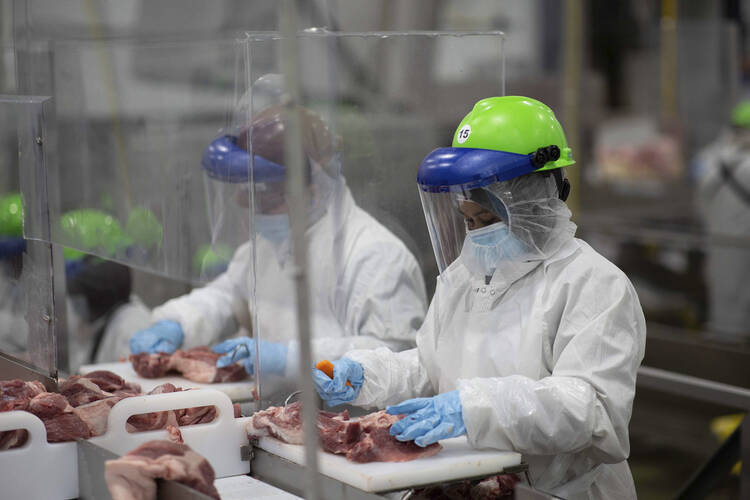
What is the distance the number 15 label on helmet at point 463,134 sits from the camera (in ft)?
7.65

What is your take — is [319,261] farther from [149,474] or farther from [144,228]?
[149,474]

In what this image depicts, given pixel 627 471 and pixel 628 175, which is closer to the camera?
pixel 627 471

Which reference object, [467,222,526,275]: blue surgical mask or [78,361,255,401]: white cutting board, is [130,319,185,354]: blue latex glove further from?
[467,222,526,275]: blue surgical mask

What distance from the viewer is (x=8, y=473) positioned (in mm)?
2080

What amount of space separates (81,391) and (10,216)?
4.85ft

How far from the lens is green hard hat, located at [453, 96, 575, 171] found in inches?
89.8

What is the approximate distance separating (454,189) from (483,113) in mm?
220

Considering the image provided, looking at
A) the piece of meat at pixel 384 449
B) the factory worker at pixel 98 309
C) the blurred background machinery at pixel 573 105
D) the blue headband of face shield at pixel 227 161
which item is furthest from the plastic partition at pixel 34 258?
the factory worker at pixel 98 309

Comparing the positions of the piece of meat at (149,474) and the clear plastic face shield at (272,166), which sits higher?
the clear plastic face shield at (272,166)

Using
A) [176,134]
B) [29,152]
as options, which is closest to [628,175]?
[176,134]

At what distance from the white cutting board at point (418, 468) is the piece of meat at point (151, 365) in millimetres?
972

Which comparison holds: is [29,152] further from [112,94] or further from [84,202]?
[112,94]

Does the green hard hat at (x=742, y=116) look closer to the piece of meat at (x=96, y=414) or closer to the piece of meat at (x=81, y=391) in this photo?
the piece of meat at (x=81, y=391)

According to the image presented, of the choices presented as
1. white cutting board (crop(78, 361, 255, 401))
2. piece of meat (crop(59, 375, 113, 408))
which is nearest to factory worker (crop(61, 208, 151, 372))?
white cutting board (crop(78, 361, 255, 401))
